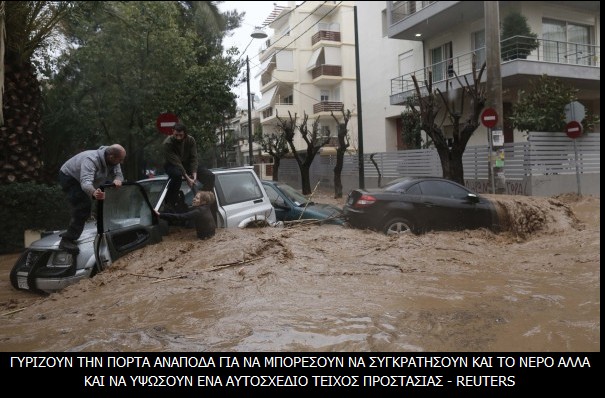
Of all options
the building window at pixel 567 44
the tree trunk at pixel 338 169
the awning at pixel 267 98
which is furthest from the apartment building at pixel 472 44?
the awning at pixel 267 98

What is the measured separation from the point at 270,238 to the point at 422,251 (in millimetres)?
2146

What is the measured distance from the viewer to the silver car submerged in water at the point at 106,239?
16.5 feet

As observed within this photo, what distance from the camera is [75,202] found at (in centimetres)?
550

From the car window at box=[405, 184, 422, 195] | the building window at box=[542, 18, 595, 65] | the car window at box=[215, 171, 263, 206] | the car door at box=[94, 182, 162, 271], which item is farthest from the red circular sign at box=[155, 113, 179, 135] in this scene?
the building window at box=[542, 18, 595, 65]

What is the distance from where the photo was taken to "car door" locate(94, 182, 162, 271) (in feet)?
16.6

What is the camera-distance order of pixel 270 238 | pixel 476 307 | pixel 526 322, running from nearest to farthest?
pixel 526 322, pixel 476 307, pixel 270 238

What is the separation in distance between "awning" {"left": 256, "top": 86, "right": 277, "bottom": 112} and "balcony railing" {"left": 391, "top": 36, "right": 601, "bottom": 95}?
14180 millimetres

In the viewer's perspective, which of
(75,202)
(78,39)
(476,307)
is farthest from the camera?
(78,39)

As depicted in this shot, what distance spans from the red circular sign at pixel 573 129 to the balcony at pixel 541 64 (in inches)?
130

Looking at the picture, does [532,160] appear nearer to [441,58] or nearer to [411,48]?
[441,58]

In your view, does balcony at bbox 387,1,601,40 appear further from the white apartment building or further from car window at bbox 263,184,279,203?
car window at bbox 263,184,279,203

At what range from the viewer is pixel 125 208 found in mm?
5730
